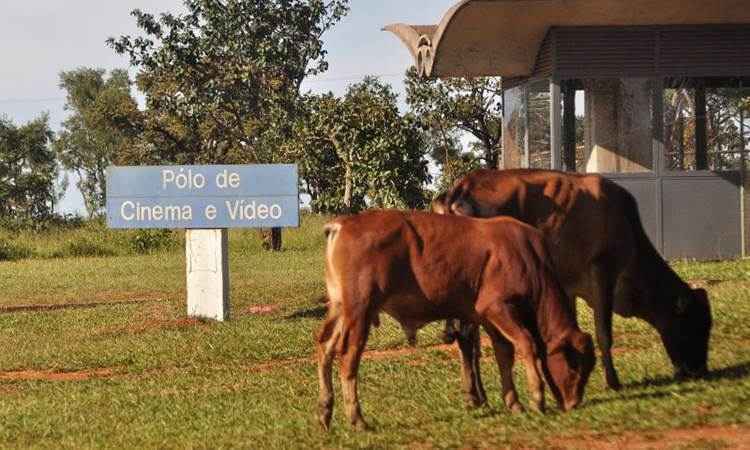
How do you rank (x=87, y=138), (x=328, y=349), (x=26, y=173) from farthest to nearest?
(x=87, y=138)
(x=26, y=173)
(x=328, y=349)

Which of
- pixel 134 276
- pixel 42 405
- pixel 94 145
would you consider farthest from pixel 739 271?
pixel 94 145

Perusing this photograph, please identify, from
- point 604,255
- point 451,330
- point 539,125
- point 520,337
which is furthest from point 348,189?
point 520,337

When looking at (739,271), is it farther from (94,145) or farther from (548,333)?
(94,145)

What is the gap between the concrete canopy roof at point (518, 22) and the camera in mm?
19453

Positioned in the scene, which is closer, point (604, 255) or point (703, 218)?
point (604, 255)

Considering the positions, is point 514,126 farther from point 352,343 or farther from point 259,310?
point 352,343

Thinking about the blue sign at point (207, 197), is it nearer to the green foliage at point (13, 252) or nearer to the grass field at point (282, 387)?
the grass field at point (282, 387)

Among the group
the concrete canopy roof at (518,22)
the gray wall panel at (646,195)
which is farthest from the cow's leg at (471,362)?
the gray wall panel at (646,195)

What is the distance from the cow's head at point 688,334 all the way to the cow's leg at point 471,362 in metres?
1.60

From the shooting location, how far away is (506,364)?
9.14 meters

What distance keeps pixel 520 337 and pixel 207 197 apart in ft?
34.3

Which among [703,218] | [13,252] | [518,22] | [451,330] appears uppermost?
[518,22]

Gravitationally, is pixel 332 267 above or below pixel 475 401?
above

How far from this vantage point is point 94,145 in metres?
77.4
